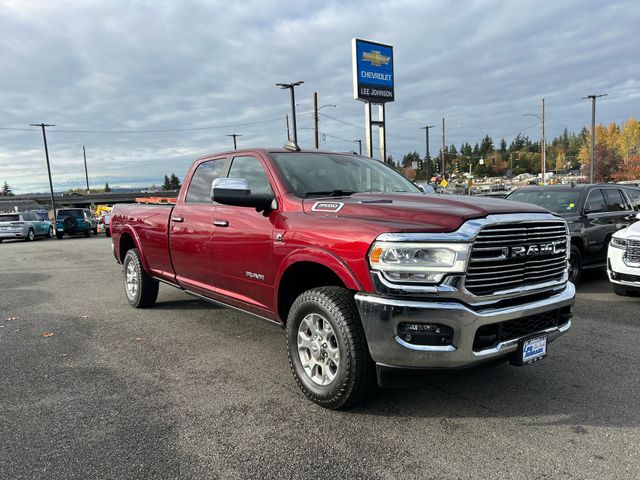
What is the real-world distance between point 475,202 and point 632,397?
188 cm

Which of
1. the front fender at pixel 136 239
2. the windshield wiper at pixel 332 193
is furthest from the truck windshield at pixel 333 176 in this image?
the front fender at pixel 136 239

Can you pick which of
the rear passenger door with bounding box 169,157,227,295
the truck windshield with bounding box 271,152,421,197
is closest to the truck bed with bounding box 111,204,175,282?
the rear passenger door with bounding box 169,157,227,295

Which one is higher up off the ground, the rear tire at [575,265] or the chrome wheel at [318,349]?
the chrome wheel at [318,349]

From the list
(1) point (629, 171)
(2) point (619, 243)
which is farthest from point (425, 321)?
(1) point (629, 171)

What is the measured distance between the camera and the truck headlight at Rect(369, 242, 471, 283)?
297cm

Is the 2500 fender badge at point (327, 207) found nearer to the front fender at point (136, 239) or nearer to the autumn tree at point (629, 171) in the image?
the front fender at point (136, 239)

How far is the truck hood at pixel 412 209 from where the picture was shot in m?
3.10

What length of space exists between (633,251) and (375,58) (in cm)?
1740

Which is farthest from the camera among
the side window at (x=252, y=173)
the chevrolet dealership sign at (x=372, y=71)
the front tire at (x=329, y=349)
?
the chevrolet dealership sign at (x=372, y=71)

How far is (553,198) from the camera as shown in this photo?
8656 mm

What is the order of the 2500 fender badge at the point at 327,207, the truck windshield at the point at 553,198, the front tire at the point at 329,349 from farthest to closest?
the truck windshield at the point at 553,198 < the 2500 fender badge at the point at 327,207 < the front tire at the point at 329,349

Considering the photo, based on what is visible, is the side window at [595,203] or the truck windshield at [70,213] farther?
the truck windshield at [70,213]

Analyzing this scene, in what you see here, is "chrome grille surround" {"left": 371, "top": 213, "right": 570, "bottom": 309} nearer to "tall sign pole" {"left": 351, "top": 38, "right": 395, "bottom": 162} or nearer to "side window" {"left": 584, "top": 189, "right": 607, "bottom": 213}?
"side window" {"left": 584, "top": 189, "right": 607, "bottom": 213}

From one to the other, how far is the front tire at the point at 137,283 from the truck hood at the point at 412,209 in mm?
3595
